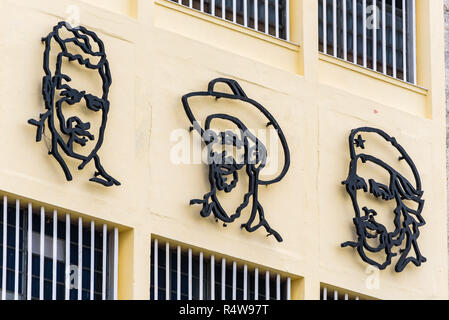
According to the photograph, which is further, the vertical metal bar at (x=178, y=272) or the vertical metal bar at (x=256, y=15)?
the vertical metal bar at (x=256, y=15)

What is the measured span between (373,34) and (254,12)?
1969 mm

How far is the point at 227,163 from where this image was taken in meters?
26.3

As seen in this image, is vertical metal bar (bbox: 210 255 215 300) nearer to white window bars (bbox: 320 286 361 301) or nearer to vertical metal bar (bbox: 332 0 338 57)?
white window bars (bbox: 320 286 361 301)

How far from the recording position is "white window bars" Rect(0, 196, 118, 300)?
24.6m

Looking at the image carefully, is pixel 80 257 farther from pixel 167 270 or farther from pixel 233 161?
→ pixel 233 161

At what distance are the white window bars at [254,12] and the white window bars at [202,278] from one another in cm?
314

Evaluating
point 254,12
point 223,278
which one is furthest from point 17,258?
point 254,12

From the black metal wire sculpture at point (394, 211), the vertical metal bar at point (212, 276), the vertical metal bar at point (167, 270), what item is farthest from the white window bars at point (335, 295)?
the vertical metal bar at point (167, 270)

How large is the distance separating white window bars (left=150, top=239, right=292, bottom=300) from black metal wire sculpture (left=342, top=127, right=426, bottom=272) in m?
1.28

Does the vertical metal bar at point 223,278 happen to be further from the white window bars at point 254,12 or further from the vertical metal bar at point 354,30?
the vertical metal bar at point 354,30

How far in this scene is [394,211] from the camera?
27.7 metres

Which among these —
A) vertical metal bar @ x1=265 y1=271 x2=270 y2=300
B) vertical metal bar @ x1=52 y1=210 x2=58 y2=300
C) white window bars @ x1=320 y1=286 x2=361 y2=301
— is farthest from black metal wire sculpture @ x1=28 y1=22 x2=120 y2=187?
white window bars @ x1=320 y1=286 x2=361 y2=301

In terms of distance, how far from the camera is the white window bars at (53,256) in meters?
24.6

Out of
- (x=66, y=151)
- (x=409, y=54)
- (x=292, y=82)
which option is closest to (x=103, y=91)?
(x=66, y=151)
